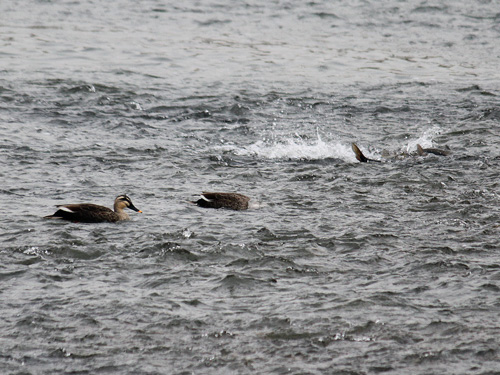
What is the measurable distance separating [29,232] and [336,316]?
4129 millimetres

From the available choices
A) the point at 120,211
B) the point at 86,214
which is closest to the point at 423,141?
the point at 120,211

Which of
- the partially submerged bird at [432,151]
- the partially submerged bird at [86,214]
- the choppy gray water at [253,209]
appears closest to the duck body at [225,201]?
the choppy gray water at [253,209]

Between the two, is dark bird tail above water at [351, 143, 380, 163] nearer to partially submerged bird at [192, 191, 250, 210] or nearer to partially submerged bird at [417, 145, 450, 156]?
partially submerged bird at [417, 145, 450, 156]

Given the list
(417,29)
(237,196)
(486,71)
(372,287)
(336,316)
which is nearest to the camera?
(336,316)

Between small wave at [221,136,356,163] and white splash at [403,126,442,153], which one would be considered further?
white splash at [403,126,442,153]

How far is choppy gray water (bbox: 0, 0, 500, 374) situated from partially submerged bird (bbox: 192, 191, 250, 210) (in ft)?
0.40

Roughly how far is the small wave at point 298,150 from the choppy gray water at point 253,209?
0.05m

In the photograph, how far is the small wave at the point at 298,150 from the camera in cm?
1401

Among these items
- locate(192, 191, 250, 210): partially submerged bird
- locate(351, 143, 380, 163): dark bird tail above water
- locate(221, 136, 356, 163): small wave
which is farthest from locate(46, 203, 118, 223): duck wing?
locate(351, 143, 380, 163): dark bird tail above water

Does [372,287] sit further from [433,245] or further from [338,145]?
[338,145]

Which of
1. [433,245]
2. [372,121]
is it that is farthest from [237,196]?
[372,121]

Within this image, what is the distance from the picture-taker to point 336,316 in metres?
7.67

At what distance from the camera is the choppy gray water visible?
7.22 m

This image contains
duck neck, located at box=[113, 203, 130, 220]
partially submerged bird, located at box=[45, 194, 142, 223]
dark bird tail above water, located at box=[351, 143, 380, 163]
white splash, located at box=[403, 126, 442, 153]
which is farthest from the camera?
white splash, located at box=[403, 126, 442, 153]
